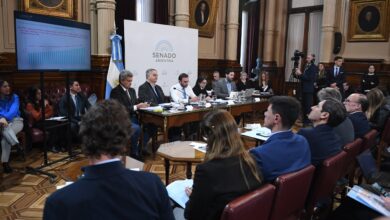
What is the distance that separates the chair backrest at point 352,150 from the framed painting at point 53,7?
5189 mm

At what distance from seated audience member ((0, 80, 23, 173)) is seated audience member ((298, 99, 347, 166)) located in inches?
139

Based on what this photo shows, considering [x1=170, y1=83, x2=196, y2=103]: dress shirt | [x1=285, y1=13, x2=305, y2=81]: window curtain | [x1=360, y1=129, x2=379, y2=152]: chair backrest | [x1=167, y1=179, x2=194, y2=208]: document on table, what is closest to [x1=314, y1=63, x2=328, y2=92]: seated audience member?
[x1=285, y1=13, x2=305, y2=81]: window curtain

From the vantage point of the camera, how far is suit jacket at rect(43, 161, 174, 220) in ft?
3.42

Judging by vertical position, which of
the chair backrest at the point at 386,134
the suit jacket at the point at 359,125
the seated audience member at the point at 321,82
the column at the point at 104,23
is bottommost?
the chair backrest at the point at 386,134

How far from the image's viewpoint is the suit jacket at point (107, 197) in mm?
1042

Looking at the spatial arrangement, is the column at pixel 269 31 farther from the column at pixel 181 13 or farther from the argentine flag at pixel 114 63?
the argentine flag at pixel 114 63

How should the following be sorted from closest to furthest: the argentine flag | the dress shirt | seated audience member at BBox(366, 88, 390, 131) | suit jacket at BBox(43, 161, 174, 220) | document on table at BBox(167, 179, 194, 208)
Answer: suit jacket at BBox(43, 161, 174, 220) → document on table at BBox(167, 179, 194, 208) → seated audience member at BBox(366, 88, 390, 131) → the dress shirt → the argentine flag

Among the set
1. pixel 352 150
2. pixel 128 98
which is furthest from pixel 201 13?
pixel 352 150

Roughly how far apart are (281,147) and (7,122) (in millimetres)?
3696

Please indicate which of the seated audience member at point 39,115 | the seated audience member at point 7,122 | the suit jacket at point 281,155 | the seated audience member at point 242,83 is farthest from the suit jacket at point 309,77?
the seated audience member at point 7,122

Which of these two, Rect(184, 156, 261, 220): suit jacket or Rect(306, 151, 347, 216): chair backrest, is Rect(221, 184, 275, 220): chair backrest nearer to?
Rect(184, 156, 261, 220): suit jacket

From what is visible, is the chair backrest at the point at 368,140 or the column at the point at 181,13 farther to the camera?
the column at the point at 181,13

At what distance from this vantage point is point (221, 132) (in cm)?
175

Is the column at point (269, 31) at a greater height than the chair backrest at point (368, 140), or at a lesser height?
greater
